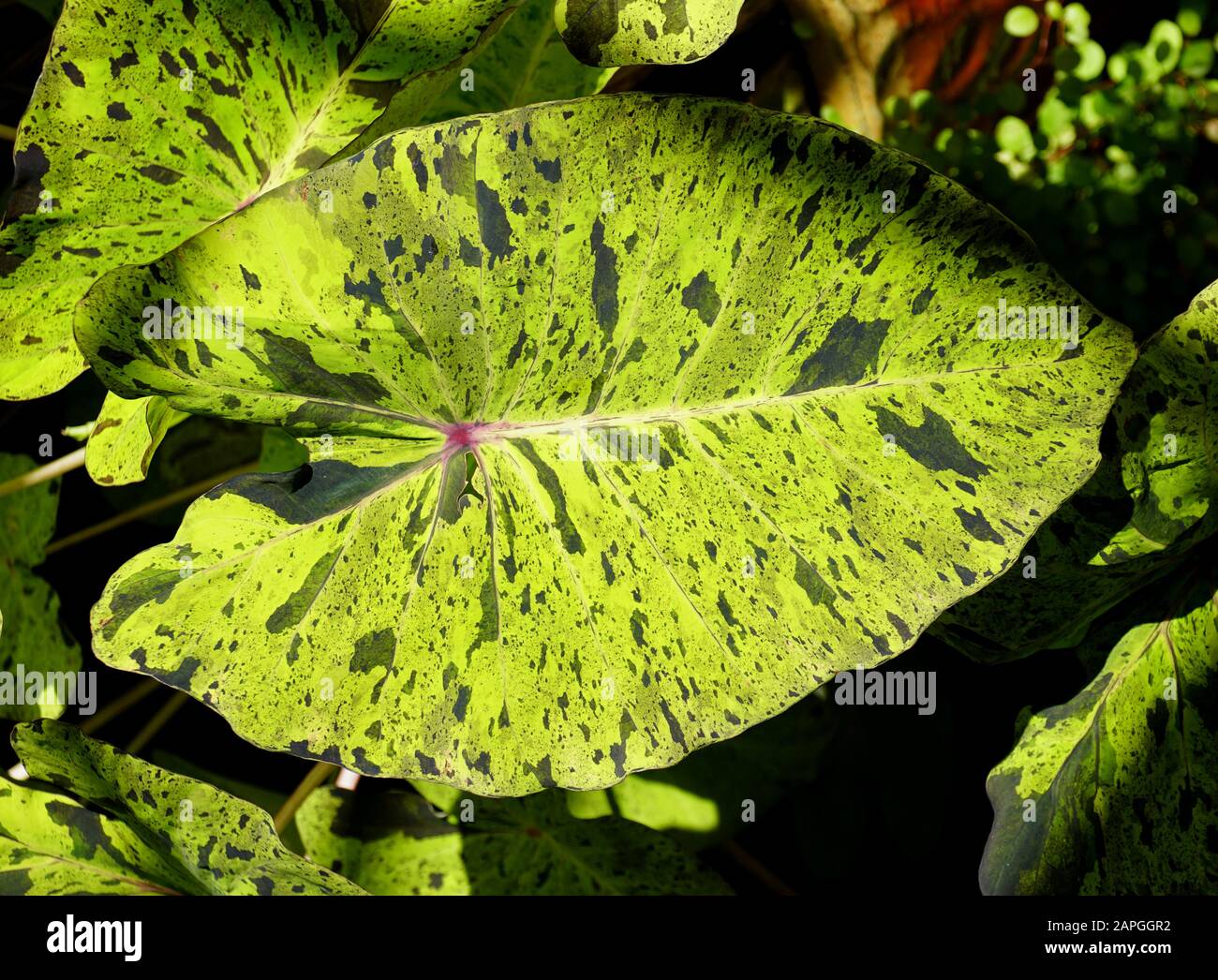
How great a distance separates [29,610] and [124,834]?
0.34 meters

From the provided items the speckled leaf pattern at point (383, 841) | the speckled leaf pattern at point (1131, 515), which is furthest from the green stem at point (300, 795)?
the speckled leaf pattern at point (1131, 515)

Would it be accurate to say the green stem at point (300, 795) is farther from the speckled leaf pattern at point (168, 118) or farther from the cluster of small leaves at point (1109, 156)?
the cluster of small leaves at point (1109, 156)

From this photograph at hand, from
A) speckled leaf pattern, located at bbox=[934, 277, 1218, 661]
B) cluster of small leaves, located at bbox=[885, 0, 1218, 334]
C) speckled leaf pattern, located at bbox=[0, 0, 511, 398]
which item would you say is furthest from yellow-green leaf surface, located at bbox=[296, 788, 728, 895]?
cluster of small leaves, located at bbox=[885, 0, 1218, 334]

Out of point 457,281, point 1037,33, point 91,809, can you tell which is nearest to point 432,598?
point 457,281

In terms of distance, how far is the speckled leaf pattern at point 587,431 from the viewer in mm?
674

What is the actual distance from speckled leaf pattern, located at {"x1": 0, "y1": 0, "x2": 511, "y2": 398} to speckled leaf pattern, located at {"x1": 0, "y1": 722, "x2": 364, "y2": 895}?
34cm

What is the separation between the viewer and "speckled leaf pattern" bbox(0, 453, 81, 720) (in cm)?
109

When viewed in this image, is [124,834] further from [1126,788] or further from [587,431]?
[1126,788]

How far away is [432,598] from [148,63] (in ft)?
1.57

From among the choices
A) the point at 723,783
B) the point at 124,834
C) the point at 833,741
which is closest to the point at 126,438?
the point at 124,834

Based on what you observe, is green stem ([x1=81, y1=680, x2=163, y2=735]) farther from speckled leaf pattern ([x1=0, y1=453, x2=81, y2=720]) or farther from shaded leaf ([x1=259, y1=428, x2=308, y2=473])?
shaded leaf ([x1=259, y1=428, x2=308, y2=473])

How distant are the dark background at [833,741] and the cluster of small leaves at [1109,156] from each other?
87mm

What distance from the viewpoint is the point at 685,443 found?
2.47 feet

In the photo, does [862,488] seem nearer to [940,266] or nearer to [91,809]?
[940,266]
